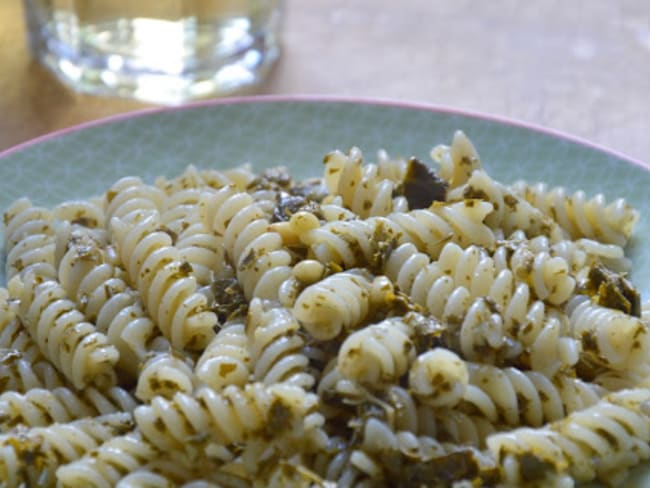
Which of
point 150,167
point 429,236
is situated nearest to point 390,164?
point 429,236

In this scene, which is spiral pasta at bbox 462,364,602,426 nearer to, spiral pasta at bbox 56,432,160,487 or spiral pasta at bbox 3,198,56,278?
spiral pasta at bbox 56,432,160,487

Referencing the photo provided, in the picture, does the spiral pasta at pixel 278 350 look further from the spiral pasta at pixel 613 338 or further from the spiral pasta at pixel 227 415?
the spiral pasta at pixel 613 338

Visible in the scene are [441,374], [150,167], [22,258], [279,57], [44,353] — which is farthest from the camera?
[279,57]

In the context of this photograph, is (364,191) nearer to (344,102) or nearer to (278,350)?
(278,350)

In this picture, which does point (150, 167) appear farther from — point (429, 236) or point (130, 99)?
point (429, 236)

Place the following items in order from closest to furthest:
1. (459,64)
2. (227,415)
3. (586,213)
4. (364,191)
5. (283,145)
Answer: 1. (227,415)
2. (364,191)
3. (586,213)
4. (283,145)
5. (459,64)

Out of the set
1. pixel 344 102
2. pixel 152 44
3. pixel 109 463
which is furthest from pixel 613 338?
pixel 152 44

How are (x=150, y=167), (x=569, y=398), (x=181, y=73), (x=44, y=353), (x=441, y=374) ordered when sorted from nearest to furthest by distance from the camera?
(x=441, y=374)
(x=569, y=398)
(x=44, y=353)
(x=150, y=167)
(x=181, y=73)
